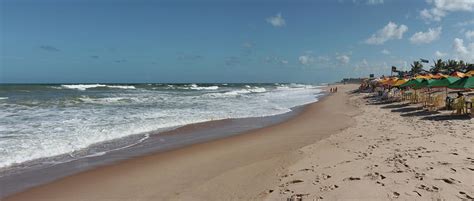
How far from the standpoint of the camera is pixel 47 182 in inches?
246

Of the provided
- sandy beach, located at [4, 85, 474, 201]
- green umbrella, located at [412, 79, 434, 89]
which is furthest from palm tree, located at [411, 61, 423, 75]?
sandy beach, located at [4, 85, 474, 201]

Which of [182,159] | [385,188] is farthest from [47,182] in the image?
[385,188]

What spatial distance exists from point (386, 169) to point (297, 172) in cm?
149

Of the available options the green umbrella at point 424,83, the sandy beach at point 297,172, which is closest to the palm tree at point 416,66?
the green umbrella at point 424,83

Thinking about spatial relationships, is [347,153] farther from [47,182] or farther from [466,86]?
[466,86]

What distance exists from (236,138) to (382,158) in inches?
205

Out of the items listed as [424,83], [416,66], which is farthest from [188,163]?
[416,66]

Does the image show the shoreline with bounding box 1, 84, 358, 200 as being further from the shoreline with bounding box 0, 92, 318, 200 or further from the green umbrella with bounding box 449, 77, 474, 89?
the green umbrella with bounding box 449, 77, 474, 89

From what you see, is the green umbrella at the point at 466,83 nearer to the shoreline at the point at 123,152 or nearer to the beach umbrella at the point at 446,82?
the beach umbrella at the point at 446,82

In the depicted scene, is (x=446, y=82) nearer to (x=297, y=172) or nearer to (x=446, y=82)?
(x=446, y=82)

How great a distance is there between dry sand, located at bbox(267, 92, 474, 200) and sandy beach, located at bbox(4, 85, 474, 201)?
0.01 metres

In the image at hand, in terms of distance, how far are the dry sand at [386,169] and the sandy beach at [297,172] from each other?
0.04 feet

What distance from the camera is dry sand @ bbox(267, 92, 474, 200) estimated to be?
4.51 m

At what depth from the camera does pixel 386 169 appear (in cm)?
553
